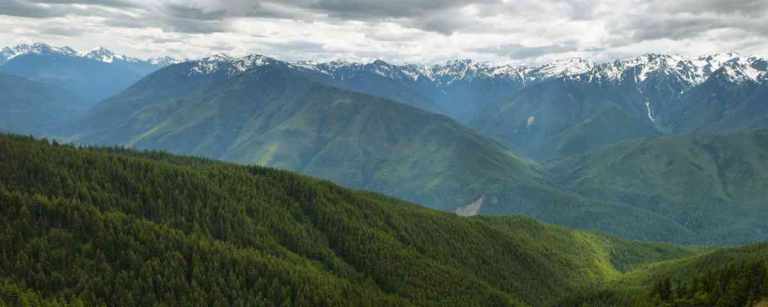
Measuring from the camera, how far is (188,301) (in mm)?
157625

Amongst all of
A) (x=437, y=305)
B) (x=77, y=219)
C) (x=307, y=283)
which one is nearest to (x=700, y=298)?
(x=437, y=305)

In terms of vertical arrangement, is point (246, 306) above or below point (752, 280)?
below

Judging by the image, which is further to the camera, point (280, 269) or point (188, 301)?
point (280, 269)

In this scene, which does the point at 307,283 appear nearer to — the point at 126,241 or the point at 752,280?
the point at 126,241

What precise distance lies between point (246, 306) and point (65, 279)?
48.0m

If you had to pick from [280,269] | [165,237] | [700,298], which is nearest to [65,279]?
[165,237]

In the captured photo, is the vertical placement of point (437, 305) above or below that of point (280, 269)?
below

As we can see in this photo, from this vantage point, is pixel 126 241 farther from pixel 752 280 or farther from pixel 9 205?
pixel 752 280

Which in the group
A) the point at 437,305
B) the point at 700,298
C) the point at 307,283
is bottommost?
the point at 437,305

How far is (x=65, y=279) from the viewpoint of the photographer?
150375 mm

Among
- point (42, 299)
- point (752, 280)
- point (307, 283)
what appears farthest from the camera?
point (307, 283)

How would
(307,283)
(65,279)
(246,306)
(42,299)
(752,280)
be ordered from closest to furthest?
(752,280)
(42,299)
(65,279)
(246,306)
(307,283)

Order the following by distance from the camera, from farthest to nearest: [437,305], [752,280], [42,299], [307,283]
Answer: [437,305], [307,283], [42,299], [752,280]

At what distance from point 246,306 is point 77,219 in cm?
5960
